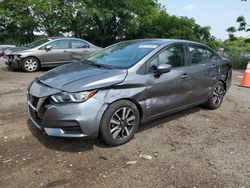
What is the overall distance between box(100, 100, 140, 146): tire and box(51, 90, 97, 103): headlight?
1.21ft

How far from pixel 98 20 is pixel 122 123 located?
19543mm

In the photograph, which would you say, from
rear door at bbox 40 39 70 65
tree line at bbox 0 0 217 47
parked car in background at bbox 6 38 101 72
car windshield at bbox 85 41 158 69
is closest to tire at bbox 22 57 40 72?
parked car in background at bbox 6 38 101 72

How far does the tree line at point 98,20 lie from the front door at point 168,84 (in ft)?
56.6

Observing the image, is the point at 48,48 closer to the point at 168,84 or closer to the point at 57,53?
the point at 57,53

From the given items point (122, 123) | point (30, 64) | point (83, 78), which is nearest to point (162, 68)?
point (122, 123)

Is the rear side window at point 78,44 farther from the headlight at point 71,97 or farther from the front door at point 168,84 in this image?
the headlight at point 71,97

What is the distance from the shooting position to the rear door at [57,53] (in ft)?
35.5

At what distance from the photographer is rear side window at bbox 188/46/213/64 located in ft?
17.8

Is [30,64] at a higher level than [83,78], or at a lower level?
lower

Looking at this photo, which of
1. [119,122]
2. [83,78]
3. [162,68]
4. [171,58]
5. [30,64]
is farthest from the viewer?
[30,64]

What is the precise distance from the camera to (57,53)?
10.9 metres

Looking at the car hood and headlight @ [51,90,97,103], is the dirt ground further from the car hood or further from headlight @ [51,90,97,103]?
the car hood

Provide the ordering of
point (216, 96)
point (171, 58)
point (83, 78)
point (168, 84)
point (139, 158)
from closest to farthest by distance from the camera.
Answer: point (139, 158) < point (83, 78) < point (168, 84) < point (171, 58) < point (216, 96)

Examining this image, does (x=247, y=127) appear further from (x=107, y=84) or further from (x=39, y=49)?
(x=39, y=49)
